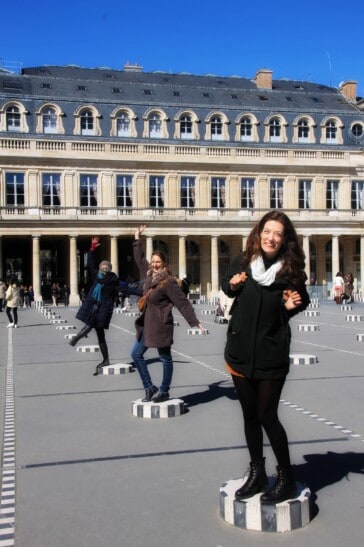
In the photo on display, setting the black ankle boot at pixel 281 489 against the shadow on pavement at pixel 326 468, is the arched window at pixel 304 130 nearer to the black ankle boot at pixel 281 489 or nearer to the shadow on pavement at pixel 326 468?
the shadow on pavement at pixel 326 468

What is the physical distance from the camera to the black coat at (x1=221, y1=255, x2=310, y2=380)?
516 cm

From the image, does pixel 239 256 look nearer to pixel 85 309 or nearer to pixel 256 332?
pixel 256 332

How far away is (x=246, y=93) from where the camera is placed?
56562 millimetres

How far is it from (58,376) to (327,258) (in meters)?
46.1

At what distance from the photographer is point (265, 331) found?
5168 millimetres

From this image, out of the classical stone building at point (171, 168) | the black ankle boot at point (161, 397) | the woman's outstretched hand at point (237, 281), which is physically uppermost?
the classical stone building at point (171, 168)

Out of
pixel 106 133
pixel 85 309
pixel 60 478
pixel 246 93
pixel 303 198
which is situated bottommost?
pixel 60 478

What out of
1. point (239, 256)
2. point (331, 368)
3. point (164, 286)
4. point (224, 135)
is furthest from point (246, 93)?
point (239, 256)

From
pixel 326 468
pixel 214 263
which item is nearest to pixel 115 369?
pixel 326 468

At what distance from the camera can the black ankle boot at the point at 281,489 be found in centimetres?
516

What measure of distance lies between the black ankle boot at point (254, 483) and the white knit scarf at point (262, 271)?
132cm

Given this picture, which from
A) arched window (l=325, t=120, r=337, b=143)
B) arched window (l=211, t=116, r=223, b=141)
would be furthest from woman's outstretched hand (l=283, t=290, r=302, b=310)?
arched window (l=325, t=120, r=337, b=143)

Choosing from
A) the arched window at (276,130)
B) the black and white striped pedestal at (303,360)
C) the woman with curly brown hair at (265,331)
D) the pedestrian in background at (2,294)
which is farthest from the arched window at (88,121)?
the woman with curly brown hair at (265,331)

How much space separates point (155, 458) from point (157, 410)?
2.02 metres
